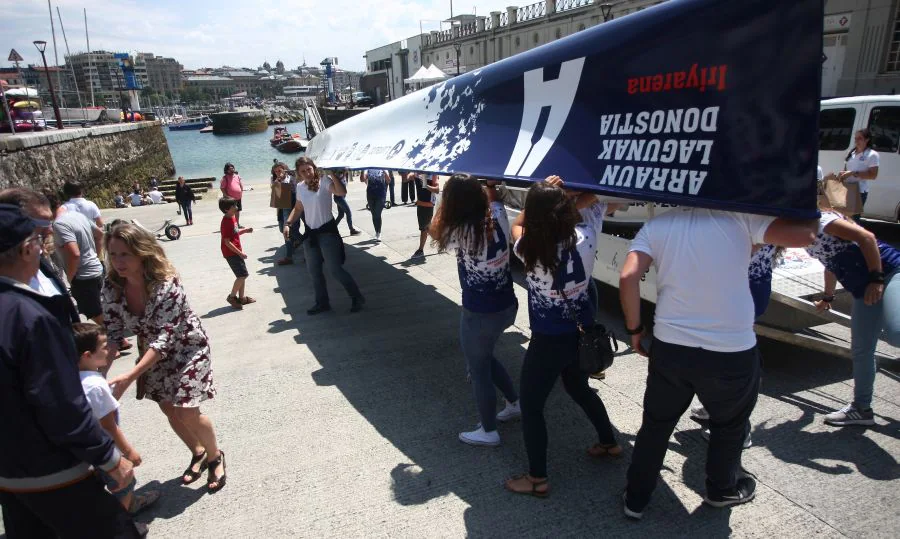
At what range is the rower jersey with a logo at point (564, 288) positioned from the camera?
2.75 meters

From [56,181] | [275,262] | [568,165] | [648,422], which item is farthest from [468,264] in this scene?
[56,181]

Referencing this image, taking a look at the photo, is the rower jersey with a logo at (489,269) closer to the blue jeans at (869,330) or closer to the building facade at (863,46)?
the blue jeans at (869,330)

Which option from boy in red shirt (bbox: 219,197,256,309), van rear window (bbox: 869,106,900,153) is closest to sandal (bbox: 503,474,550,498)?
boy in red shirt (bbox: 219,197,256,309)

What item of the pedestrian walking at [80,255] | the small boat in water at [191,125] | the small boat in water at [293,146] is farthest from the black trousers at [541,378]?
the small boat in water at [191,125]

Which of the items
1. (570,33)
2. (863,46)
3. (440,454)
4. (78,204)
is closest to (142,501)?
(440,454)

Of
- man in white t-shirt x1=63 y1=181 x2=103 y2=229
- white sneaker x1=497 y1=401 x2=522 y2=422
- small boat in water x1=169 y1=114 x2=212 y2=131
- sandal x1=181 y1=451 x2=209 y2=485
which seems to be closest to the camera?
sandal x1=181 y1=451 x2=209 y2=485

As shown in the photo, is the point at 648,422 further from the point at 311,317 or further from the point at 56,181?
the point at 56,181

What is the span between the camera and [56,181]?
17.5m

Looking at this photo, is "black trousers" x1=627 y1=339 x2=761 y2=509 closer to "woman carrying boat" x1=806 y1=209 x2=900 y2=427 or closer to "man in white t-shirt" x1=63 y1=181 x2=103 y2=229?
"woman carrying boat" x1=806 y1=209 x2=900 y2=427

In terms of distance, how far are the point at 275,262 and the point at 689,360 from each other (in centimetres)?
796

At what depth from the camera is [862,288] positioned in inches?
129

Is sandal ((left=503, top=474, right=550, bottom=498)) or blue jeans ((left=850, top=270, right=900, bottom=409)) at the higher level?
blue jeans ((left=850, top=270, right=900, bottom=409))

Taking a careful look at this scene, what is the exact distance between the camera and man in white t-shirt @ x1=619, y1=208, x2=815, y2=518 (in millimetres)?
2285

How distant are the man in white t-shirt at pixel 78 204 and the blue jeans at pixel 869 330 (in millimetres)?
6903
